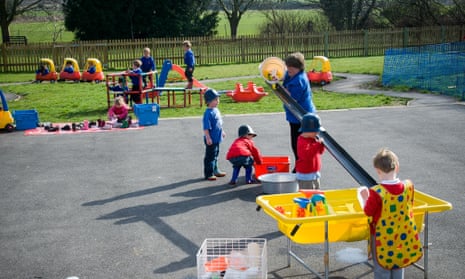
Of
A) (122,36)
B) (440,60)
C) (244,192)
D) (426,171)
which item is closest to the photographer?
(244,192)

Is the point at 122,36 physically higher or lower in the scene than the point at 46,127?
higher

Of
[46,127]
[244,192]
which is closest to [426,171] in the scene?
[244,192]

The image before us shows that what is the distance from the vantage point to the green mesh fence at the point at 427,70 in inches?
771

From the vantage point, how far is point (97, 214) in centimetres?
838

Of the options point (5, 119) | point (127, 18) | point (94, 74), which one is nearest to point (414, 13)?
point (127, 18)

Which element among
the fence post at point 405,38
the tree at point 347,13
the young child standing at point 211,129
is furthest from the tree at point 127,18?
the young child standing at point 211,129

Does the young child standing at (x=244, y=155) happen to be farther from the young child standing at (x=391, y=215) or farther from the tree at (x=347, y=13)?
the tree at (x=347, y=13)

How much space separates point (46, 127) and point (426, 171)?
9811 mm

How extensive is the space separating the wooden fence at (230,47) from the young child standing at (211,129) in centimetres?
2710

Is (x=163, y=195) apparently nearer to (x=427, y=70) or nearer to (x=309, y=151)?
(x=309, y=151)

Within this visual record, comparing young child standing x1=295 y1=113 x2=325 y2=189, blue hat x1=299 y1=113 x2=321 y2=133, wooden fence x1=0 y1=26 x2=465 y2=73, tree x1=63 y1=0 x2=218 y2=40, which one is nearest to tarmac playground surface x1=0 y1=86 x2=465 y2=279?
young child standing x1=295 y1=113 x2=325 y2=189

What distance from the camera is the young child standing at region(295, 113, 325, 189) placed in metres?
7.10

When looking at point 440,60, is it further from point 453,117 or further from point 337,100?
point 453,117

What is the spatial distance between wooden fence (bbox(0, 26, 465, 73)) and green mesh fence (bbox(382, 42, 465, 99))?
1596cm
